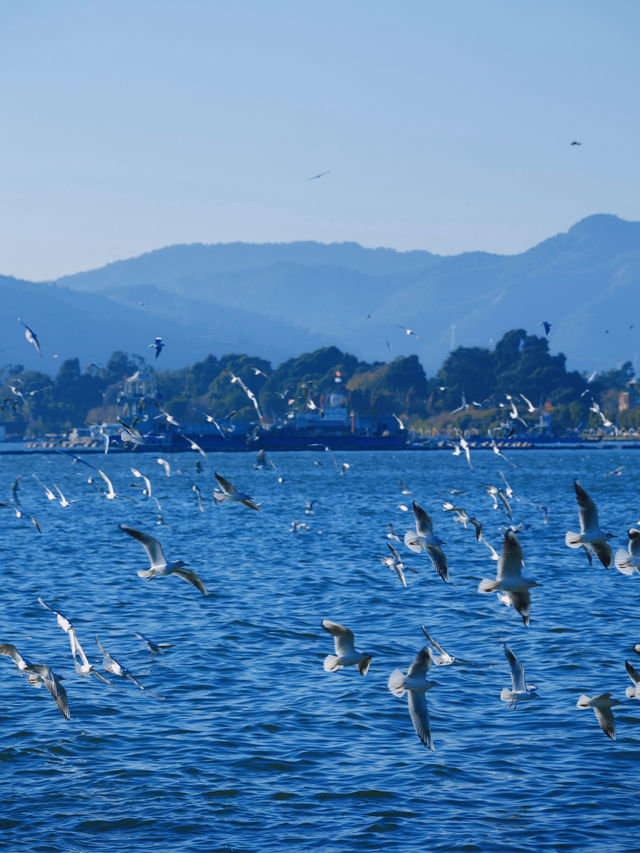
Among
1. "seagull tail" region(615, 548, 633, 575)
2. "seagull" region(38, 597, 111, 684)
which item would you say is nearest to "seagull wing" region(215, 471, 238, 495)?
"seagull" region(38, 597, 111, 684)

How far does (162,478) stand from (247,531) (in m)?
94.5

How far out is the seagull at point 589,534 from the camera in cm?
1680

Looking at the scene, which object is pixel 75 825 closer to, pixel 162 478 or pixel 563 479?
pixel 563 479

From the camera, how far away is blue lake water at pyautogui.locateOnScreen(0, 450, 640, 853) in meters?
17.3

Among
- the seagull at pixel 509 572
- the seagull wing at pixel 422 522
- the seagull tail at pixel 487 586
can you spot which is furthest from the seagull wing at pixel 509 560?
the seagull wing at pixel 422 522

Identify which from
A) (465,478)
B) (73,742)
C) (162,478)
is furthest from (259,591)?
(162,478)

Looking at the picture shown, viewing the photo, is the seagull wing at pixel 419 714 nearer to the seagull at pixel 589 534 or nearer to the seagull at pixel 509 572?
the seagull at pixel 509 572

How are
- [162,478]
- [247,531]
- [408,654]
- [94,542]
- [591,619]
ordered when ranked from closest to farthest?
[408,654], [591,619], [94,542], [247,531], [162,478]

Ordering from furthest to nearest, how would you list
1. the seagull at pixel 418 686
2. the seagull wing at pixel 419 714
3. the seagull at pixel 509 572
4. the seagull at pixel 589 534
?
the seagull at pixel 589 534
the seagull at pixel 509 572
the seagull at pixel 418 686
the seagull wing at pixel 419 714

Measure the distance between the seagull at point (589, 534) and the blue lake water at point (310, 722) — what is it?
147 inches

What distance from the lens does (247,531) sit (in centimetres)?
6775

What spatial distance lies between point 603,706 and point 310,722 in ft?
20.6

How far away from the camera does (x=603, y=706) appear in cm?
1766

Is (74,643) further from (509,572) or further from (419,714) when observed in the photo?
(509,572)
